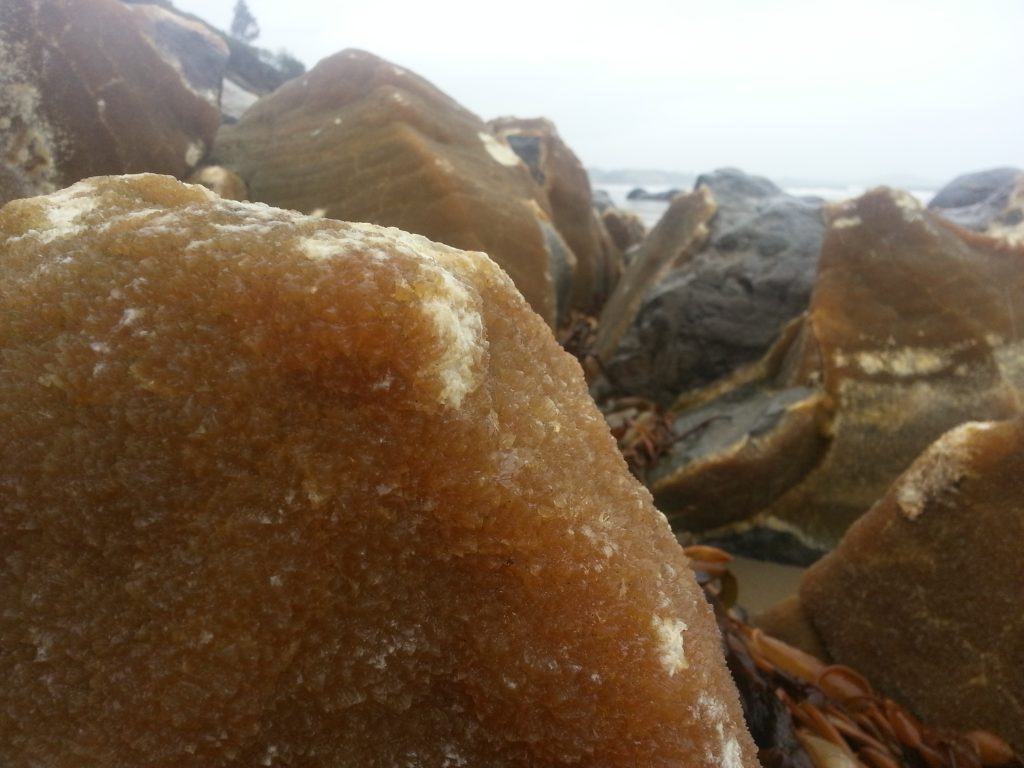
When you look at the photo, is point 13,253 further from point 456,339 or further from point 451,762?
point 451,762

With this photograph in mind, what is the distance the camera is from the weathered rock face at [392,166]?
10.6ft

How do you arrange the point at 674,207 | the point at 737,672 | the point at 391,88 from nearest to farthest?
the point at 737,672 → the point at 391,88 → the point at 674,207

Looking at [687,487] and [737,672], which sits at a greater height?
[737,672]

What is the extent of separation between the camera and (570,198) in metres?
5.78

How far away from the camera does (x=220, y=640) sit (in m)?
0.88

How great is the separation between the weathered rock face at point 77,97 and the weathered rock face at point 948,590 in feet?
8.89

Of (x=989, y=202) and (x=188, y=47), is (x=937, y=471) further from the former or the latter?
(x=989, y=202)

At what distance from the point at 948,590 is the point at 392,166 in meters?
2.60

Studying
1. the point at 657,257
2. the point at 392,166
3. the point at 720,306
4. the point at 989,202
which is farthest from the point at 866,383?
the point at 989,202

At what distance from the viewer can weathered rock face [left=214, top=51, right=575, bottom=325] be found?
3.24 m

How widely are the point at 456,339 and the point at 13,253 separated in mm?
623

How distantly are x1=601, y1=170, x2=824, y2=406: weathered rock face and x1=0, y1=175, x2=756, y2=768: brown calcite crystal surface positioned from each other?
317cm

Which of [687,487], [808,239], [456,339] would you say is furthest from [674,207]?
[456,339]

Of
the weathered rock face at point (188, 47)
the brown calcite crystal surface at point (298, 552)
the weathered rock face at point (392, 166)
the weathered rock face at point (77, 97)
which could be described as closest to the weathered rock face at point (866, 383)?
the weathered rock face at point (392, 166)
